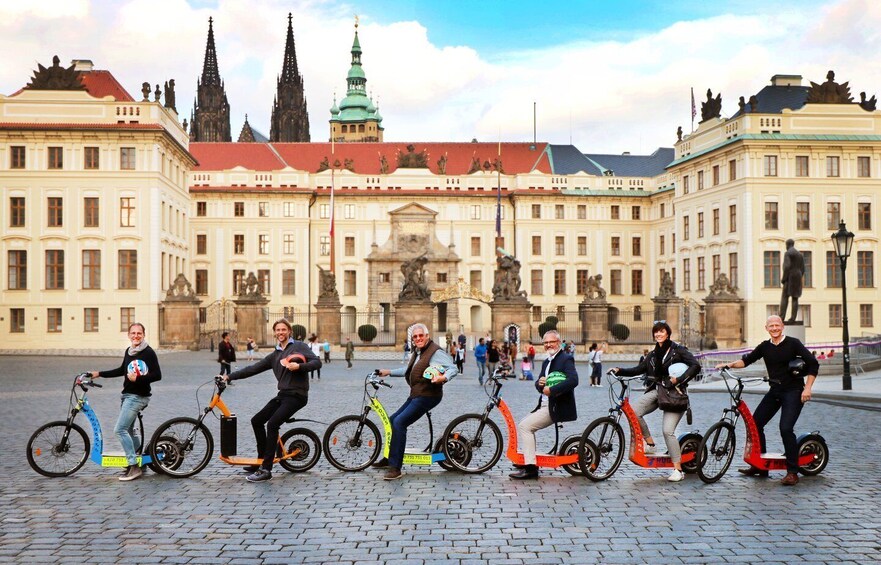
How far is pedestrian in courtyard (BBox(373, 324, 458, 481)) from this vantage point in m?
9.80

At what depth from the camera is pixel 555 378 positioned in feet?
31.9

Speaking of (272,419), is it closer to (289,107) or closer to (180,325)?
(180,325)

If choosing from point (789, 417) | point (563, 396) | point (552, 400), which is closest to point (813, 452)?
point (789, 417)

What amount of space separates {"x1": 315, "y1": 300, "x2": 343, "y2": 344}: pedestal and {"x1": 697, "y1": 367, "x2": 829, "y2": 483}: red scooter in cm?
3328

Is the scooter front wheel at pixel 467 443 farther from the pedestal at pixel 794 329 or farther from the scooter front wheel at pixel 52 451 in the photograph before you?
the pedestal at pixel 794 329

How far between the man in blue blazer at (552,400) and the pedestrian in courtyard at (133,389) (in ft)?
13.1

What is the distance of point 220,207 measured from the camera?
6900cm

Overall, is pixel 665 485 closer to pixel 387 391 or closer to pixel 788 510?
pixel 788 510

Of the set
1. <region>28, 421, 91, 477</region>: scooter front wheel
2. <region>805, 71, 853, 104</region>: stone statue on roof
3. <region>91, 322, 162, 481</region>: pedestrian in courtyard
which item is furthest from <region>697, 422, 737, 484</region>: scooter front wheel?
<region>805, 71, 853, 104</region>: stone statue on roof

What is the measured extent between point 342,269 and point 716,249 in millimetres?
30153

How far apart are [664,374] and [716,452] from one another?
1.00 m

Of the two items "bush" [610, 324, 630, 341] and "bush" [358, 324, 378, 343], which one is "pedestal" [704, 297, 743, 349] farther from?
"bush" [358, 324, 378, 343]

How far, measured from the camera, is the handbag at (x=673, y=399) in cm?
950

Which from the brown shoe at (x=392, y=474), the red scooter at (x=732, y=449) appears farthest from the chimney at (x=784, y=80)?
the brown shoe at (x=392, y=474)
